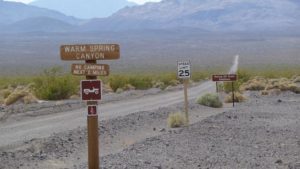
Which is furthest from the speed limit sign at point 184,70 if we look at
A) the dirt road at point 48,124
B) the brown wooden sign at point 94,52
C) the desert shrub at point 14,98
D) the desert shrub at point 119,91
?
the desert shrub at point 119,91

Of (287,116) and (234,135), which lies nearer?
(234,135)

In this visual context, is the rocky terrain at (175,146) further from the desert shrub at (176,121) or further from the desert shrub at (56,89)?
the desert shrub at (56,89)

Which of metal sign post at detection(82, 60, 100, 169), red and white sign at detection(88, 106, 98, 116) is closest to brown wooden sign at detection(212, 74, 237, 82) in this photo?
metal sign post at detection(82, 60, 100, 169)

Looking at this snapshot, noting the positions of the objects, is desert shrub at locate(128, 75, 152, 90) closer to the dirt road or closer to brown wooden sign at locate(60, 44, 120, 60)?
the dirt road

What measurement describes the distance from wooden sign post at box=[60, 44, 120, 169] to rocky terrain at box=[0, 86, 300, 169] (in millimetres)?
1711

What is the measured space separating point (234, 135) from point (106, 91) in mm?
31318

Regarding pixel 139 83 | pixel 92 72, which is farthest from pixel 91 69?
pixel 139 83

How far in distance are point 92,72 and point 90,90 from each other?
312mm

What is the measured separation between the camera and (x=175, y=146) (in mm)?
15984

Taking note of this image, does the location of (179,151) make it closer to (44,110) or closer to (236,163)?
(236,163)

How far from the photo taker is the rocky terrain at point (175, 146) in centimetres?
1364

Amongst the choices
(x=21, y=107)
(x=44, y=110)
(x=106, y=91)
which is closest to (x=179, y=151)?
(x=44, y=110)

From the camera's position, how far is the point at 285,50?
163 metres

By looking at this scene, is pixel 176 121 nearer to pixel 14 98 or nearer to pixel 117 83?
pixel 14 98
